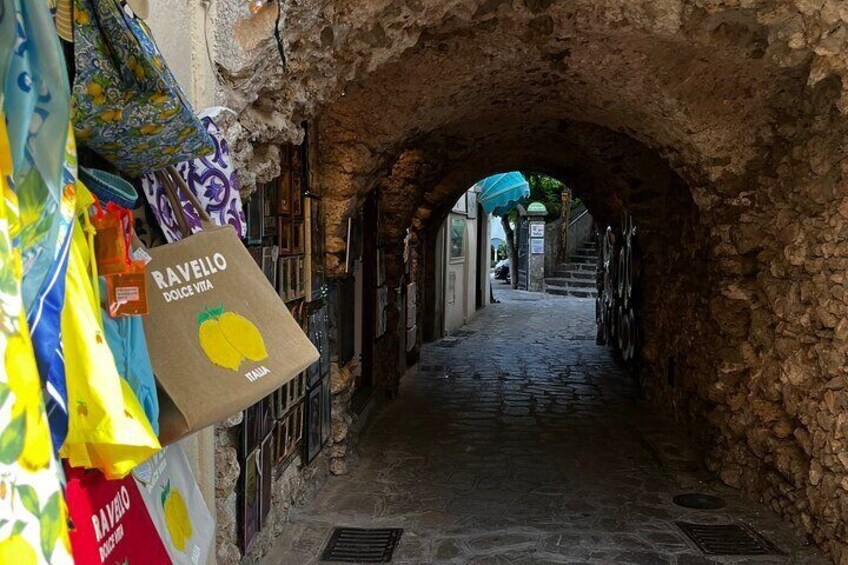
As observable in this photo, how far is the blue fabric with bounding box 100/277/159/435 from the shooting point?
1.35 metres

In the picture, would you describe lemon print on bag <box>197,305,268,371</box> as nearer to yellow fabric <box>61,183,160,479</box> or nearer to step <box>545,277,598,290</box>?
yellow fabric <box>61,183,160,479</box>

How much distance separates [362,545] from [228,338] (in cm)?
269

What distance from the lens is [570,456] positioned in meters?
5.55

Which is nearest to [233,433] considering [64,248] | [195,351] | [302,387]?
[302,387]

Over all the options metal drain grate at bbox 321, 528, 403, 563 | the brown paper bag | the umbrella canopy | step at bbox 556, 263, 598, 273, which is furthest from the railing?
the brown paper bag

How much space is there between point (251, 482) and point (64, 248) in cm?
246

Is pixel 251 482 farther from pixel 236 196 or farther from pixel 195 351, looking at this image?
pixel 195 351

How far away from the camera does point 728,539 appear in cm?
395

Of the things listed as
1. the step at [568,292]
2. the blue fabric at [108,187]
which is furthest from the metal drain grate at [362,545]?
the step at [568,292]

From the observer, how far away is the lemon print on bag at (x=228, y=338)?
1.55m

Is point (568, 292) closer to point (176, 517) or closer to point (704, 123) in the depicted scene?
point (704, 123)

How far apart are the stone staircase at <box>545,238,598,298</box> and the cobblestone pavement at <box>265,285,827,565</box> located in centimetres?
1323

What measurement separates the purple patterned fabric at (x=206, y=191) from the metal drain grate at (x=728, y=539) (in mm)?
3315

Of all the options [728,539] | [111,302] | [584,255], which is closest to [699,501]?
[728,539]
